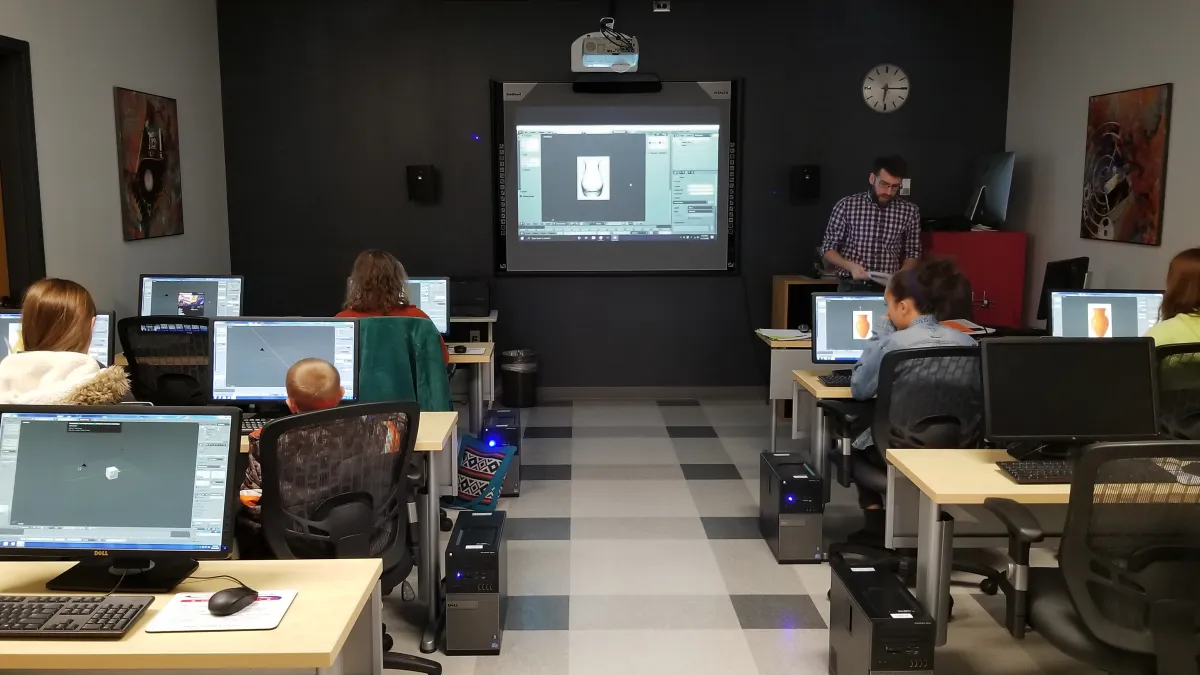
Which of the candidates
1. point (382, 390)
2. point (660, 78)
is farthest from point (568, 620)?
point (660, 78)

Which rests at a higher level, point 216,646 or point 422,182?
point 422,182

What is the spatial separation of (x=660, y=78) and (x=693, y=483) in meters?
3.33

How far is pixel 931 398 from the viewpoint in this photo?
134 inches

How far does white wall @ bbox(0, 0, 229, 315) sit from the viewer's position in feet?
15.2

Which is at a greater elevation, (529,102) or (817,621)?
(529,102)

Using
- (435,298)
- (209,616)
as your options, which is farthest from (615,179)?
(209,616)

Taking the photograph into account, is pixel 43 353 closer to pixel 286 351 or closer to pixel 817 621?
pixel 286 351

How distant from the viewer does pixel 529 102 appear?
6.90 m

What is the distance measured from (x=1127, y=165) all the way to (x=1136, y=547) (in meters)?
3.99

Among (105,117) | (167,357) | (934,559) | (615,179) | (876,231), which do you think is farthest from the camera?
(615,179)

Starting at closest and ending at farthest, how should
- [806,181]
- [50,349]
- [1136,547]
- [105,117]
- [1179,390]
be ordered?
1. [1136,547]
2. [50,349]
3. [1179,390]
4. [105,117]
5. [806,181]

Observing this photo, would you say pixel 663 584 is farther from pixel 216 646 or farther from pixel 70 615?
pixel 70 615

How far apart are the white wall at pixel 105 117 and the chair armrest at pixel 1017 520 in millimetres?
4549

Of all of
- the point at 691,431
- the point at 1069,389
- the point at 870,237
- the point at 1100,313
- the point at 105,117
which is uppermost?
the point at 105,117
